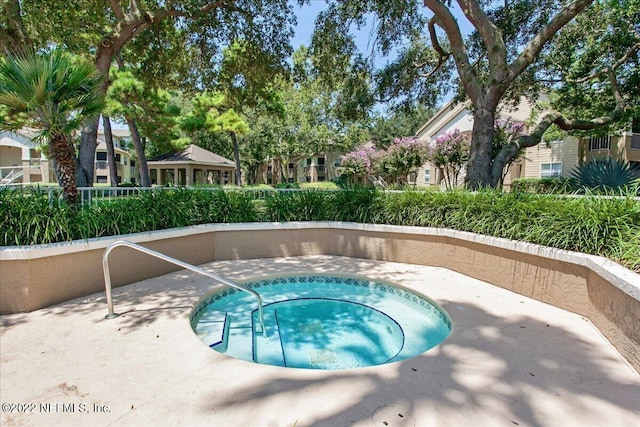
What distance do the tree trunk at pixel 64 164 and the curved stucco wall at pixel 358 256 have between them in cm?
99

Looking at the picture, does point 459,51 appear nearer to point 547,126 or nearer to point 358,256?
point 547,126

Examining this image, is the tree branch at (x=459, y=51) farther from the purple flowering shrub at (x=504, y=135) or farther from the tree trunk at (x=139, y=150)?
the tree trunk at (x=139, y=150)

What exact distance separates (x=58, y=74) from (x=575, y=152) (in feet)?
81.9

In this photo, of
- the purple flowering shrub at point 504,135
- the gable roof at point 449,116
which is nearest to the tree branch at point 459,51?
the purple flowering shrub at point 504,135

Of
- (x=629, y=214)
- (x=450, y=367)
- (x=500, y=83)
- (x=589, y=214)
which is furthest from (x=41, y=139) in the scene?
(x=500, y=83)

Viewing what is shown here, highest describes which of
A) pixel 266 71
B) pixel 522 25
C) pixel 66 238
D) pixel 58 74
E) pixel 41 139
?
pixel 522 25

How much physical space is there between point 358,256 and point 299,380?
465 centimetres

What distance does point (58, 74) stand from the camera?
450cm

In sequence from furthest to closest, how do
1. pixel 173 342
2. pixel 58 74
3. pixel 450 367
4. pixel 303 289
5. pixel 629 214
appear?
pixel 303 289 → pixel 58 74 → pixel 629 214 → pixel 173 342 → pixel 450 367

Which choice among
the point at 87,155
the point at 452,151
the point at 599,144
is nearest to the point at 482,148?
the point at 452,151

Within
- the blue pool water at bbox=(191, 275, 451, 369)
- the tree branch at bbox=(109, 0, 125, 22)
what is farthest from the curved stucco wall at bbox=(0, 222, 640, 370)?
the tree branch at bbox=(109, 0, 125, 22)

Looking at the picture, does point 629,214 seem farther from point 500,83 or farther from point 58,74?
point 58,74

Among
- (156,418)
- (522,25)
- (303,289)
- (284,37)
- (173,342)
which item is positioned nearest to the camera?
(156,418)

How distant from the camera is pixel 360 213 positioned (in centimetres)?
724
